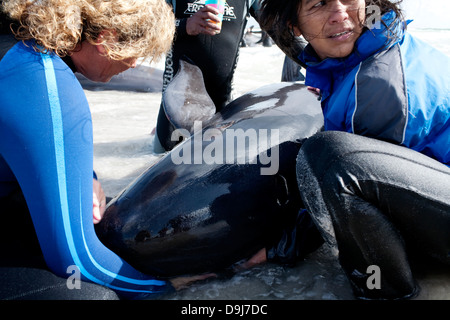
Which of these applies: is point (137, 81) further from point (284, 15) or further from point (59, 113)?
point (59, 113)

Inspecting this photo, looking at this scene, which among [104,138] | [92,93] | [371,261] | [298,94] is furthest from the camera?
[92,93]

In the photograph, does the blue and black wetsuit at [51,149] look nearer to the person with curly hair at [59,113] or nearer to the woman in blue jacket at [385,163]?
the person with curly hair at [59,113]

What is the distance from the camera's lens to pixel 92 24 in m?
1.75

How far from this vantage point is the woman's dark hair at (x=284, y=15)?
2.05m

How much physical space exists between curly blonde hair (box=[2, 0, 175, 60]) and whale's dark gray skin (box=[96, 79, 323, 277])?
652mm

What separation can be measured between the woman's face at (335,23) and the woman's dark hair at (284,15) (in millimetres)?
88

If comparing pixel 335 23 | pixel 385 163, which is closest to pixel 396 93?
pixel 385 163

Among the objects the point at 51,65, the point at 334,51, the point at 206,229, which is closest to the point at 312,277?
the point at 206,229

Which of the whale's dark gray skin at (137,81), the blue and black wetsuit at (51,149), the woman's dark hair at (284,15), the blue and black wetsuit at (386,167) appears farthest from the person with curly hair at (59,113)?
the whale's dark gray skin at (137,81)

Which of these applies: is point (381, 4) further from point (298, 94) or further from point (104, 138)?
point (104, 138)

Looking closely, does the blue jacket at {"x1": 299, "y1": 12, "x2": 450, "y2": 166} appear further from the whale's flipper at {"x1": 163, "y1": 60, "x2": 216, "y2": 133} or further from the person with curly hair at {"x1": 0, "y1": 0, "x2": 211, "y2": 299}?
the whale's flipper at {"x1": 163, "y1": 60, "x2": 216, "y2": 133}

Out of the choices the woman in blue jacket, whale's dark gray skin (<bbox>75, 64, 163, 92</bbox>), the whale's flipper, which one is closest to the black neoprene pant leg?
the woman in blue jacket

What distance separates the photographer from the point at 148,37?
6.21ft
